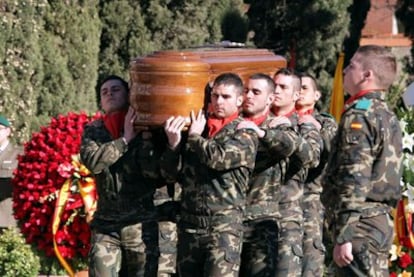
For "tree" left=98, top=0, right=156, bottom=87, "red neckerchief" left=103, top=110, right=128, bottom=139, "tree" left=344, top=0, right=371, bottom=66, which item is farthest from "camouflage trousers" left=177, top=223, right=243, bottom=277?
"tree" left=344, top=0, right=371, bottom=66

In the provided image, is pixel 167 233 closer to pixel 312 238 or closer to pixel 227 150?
pixel 227 150

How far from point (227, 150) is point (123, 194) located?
0.87 m

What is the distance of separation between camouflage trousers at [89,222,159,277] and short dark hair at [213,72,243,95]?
44.7 inches

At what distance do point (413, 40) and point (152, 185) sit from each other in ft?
59.8

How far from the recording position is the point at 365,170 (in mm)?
6805

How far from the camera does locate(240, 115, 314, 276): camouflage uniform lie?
26.2 ft

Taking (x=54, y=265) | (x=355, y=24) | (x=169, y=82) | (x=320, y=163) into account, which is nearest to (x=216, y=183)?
(x=169, y=82)

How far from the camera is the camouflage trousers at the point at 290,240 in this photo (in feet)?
26.7

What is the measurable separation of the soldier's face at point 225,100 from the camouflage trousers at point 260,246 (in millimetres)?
754

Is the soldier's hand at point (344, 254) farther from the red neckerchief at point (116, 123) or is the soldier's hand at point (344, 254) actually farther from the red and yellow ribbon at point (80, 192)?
the red and yellow ribbon at point (80, 192)

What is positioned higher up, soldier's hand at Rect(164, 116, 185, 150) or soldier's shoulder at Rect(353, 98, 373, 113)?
soldier's shoulder at Rect(353, 98, 373, 113)

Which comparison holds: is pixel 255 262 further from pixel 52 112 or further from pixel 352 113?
pixel 52 112

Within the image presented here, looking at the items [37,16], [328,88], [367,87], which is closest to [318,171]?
[367,87]

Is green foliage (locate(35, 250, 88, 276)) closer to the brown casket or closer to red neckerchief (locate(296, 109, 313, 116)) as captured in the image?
red neckerchief (locate(296, 109, 313, 116))
